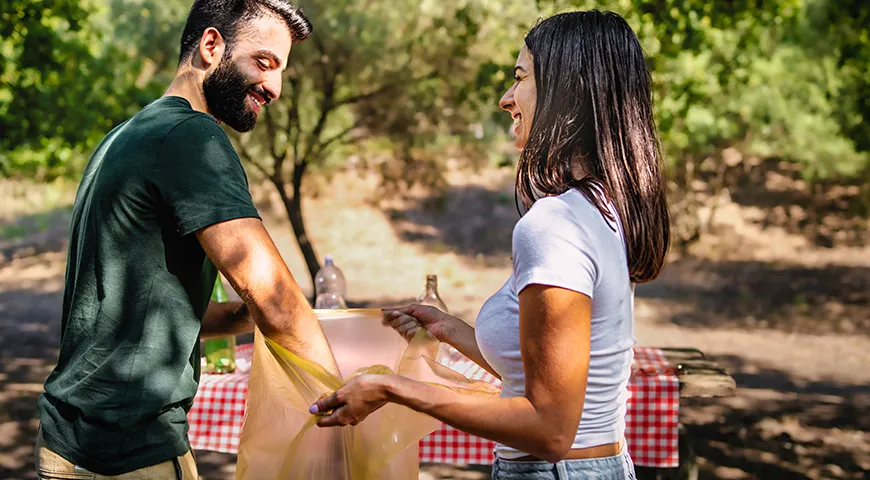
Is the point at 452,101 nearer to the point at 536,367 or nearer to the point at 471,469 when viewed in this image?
the point at 471,469

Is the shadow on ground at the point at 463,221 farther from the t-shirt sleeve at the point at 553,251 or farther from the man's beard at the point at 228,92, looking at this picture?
the t-shirt sleeve at the point at 553,251

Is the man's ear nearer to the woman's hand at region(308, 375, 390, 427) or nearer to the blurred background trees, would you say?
the woman's hand at region(308, 375, 390, 427)

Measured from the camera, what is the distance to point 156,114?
157 centimetres

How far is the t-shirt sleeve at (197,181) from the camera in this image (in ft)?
4.85

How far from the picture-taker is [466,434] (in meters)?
2.97

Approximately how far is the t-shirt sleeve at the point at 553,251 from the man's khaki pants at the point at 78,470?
29.5 inches

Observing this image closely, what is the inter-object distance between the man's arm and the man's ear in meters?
0.40

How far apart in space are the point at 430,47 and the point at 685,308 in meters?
4.59

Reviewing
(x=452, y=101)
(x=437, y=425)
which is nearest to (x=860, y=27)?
(x=452, y=101)

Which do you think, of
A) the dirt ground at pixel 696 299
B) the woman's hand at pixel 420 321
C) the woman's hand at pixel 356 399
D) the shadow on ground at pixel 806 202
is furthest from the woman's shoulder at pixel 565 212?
the shadow on ground at pixel 806 202

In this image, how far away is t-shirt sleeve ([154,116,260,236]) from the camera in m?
1.48

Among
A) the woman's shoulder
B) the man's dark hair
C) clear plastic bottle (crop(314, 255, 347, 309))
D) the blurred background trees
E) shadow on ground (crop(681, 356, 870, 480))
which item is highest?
the blurred background trees

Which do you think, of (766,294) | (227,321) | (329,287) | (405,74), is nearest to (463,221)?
(766,294)

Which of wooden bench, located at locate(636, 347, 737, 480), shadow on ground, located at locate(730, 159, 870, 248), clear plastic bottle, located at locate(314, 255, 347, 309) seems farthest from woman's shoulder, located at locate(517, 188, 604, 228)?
shadow on ground, located at locate(730, 159, 870, 248)
